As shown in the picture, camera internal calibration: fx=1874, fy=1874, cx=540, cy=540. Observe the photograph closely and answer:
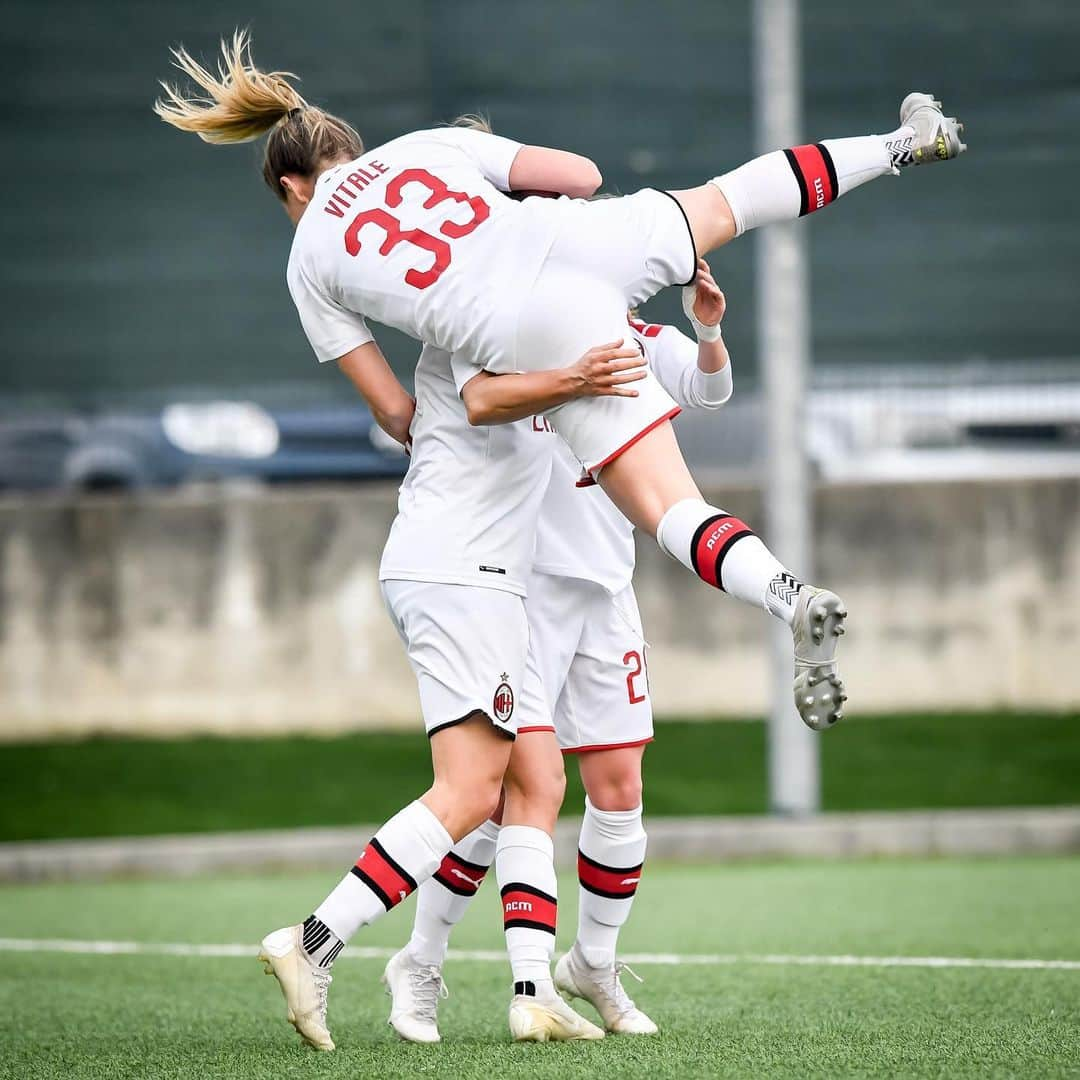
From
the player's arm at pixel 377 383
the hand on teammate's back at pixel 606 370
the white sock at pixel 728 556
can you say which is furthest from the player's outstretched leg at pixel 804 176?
the player's arm at pixel 377 383

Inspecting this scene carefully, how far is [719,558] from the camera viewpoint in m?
4.05

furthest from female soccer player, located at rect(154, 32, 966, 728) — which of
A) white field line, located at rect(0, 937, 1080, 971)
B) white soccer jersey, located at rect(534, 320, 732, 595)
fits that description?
Answer: white field line, located at rect(0, 937, 1080, 971)

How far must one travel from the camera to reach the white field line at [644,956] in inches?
221

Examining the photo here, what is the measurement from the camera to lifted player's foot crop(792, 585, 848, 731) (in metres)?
3.79

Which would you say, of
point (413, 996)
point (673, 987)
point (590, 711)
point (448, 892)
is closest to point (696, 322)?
point (590, 711)

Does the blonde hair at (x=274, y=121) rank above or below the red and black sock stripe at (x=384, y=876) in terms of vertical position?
above

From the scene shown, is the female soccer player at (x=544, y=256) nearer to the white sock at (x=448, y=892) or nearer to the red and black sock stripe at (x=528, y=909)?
the red and black sock stripe at (x=528, y=909)

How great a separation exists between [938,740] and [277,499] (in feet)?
13.6

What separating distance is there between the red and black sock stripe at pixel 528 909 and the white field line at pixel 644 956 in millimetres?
1511

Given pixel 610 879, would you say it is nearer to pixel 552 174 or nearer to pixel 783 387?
pixel 552 174

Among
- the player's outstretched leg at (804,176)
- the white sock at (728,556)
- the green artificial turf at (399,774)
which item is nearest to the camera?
the white sock at (728,556)

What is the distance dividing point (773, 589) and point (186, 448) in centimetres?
800

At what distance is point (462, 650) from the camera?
427cm

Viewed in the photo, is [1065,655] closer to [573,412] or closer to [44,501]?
[44,501]
